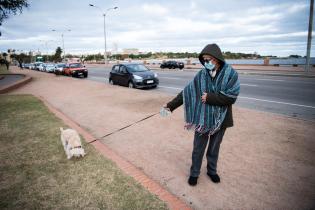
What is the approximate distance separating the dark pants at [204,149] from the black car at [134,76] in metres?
11.1

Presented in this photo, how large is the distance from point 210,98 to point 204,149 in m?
0.88

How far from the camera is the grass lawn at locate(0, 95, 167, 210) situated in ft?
10.6

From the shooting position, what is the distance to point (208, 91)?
3152 mm

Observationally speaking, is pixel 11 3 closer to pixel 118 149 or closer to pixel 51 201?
pixel 118 149

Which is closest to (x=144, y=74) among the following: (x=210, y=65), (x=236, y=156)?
(x=236, y=156)

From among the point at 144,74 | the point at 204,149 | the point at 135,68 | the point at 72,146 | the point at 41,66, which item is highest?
the point at 41,66

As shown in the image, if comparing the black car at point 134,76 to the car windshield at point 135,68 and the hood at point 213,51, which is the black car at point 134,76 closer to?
the car windshield at point 135,68

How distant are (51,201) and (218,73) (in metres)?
2.76

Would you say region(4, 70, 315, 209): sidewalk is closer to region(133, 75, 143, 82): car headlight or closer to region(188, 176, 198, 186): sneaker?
region(188, 176, 198, 186): sneaker

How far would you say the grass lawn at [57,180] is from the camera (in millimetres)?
3219

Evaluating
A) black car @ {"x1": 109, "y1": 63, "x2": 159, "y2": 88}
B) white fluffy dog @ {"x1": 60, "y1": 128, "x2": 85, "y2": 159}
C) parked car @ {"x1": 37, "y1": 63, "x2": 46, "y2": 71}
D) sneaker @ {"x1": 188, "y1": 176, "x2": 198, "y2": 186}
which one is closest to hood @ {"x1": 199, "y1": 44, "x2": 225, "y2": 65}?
sneaker @ {"x1": 188, "y1": 176, "x2": 198, "y2": 186}

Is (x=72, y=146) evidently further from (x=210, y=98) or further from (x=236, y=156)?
(x=236, y=156)

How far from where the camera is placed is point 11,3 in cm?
2103

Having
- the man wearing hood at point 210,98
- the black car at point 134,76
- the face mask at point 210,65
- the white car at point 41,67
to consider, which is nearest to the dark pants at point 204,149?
the man wearing hood at point 210,98
